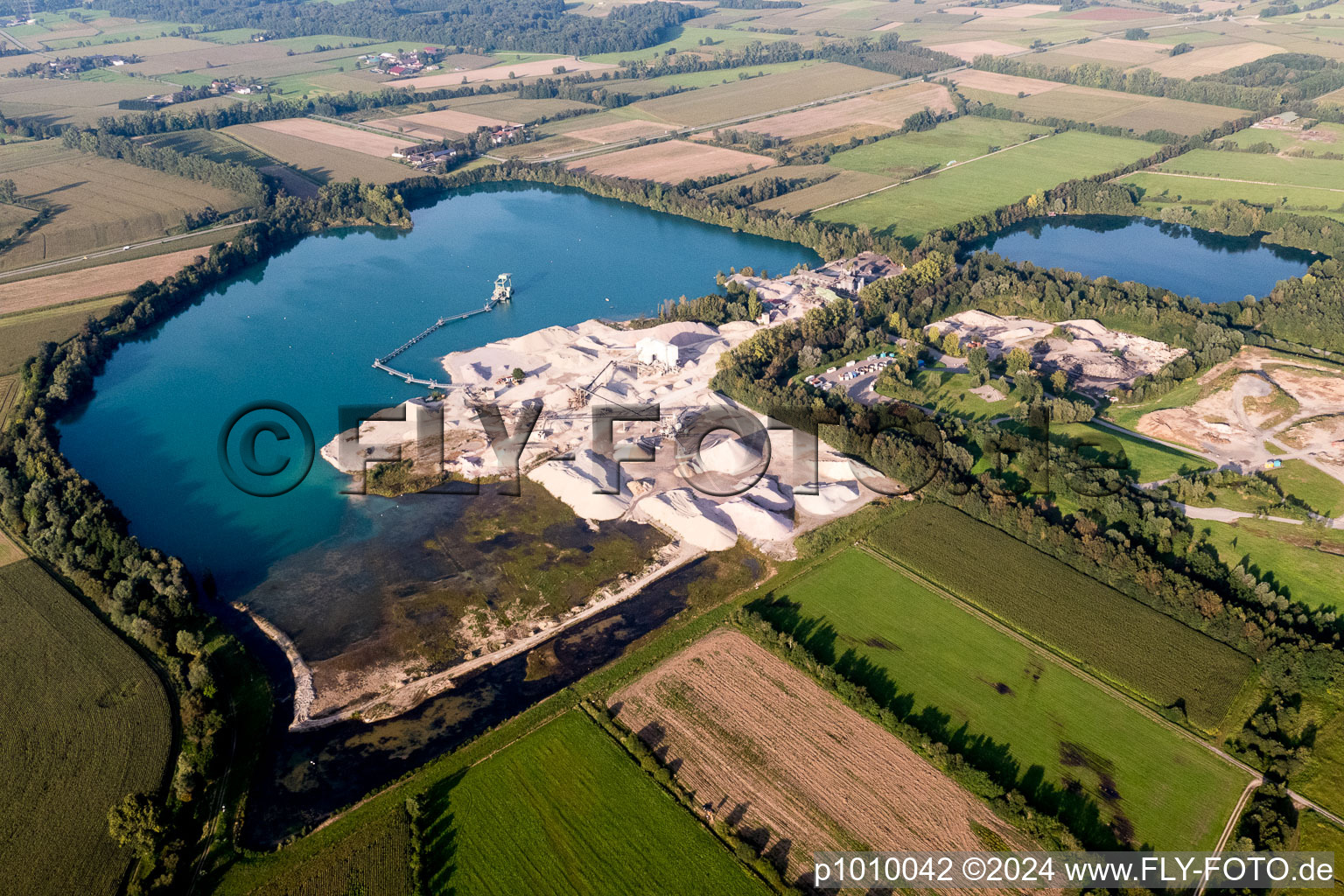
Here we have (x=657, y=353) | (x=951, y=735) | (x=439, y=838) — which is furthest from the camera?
(x=657, y=353)

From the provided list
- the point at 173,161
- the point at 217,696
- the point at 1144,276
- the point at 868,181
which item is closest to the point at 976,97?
the point at 868,181

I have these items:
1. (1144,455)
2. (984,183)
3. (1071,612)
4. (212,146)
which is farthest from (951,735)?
(212,146)

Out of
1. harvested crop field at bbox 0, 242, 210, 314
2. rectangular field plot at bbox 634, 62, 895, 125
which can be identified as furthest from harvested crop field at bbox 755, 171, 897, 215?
harvested crop field at bbox 0, 242, 210, 314

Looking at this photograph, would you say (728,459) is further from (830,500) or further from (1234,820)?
(1234,820)

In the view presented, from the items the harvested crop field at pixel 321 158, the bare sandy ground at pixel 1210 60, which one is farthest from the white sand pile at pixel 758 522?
the bare sandy ground at pixel 1210 60

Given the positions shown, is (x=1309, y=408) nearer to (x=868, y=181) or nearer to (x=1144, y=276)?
(x=1144, y=276)

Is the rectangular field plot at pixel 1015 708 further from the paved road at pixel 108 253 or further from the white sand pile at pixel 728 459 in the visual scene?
the paved road at pixel 108 253

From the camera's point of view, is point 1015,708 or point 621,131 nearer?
point 1015,708
